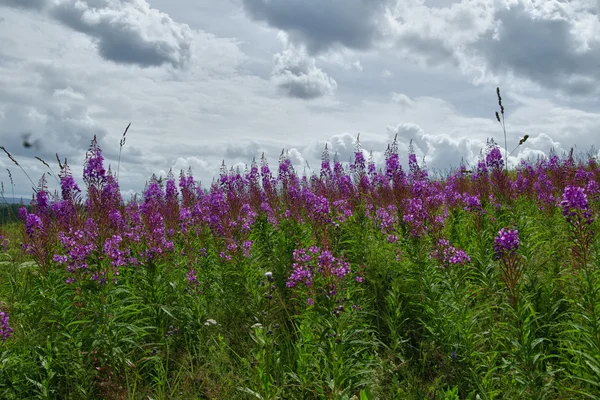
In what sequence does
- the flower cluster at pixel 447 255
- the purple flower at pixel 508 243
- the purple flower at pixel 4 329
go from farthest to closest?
the flower cluster at pixel 447 255 < the purple flower at pixel 4 329 < the purple flower at pixel 508 243

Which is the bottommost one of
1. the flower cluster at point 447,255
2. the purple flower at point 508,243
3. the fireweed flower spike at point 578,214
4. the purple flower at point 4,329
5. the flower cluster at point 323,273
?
the purple flower at point 4,329

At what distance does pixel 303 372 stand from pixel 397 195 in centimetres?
368

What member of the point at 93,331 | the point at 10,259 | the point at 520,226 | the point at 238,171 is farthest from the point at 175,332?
the point at 238,171

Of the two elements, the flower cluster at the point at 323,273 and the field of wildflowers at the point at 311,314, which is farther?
the flower cluster at the point at 323,273

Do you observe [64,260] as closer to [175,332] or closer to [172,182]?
[175,332]

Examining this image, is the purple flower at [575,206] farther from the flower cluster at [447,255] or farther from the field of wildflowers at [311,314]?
the flower cluster at [447,255]

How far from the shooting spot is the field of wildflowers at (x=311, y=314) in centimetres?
390

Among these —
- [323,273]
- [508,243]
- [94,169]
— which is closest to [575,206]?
[508,243]

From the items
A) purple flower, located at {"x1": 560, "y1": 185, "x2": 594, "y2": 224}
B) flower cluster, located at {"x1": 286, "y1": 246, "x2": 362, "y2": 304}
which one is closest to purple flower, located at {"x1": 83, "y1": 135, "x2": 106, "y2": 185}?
flower cluster, located at {"x1": 286, "y1": 246, "x2": 362, "y2": 304}

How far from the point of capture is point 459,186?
491 inches

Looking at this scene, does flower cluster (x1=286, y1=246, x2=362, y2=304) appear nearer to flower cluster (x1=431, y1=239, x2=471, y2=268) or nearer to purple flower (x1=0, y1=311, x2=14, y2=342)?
flower cluster (x1=431, y1=239, x2=471, y2=268)

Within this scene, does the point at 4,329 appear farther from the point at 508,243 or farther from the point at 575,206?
A: the point at 575,206

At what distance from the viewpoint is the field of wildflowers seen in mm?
3900

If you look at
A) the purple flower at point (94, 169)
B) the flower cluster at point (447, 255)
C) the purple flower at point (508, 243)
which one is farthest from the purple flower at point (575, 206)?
the purple flower at point (94, 169)
